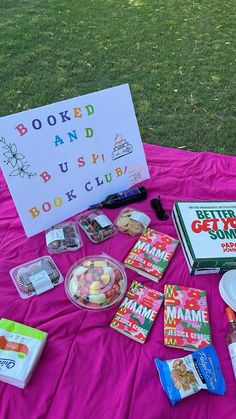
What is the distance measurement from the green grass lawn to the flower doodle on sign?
147cm

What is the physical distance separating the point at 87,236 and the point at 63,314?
1.14 feet

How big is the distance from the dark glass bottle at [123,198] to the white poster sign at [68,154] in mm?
35

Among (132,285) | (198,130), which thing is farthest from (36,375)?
(198,130)

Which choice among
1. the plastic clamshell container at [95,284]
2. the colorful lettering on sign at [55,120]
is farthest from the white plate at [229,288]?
the colorful lettering on sign at [55,120]

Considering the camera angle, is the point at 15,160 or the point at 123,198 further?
the point at 123,198

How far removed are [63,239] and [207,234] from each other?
1.75 ft

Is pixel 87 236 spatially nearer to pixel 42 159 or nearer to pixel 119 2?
pixel 42 159

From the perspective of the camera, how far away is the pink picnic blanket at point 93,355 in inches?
42.1

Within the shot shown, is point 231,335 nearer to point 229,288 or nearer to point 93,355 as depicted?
point 229,288

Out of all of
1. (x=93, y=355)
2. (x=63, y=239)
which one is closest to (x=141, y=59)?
(x=63, y=239)

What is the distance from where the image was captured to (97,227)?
5.09 ft

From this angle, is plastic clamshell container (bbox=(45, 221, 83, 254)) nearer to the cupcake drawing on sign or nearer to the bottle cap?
the cupcake drawing on sign

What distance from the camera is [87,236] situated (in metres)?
1.53

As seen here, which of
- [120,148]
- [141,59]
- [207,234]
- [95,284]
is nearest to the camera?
[95,284]
